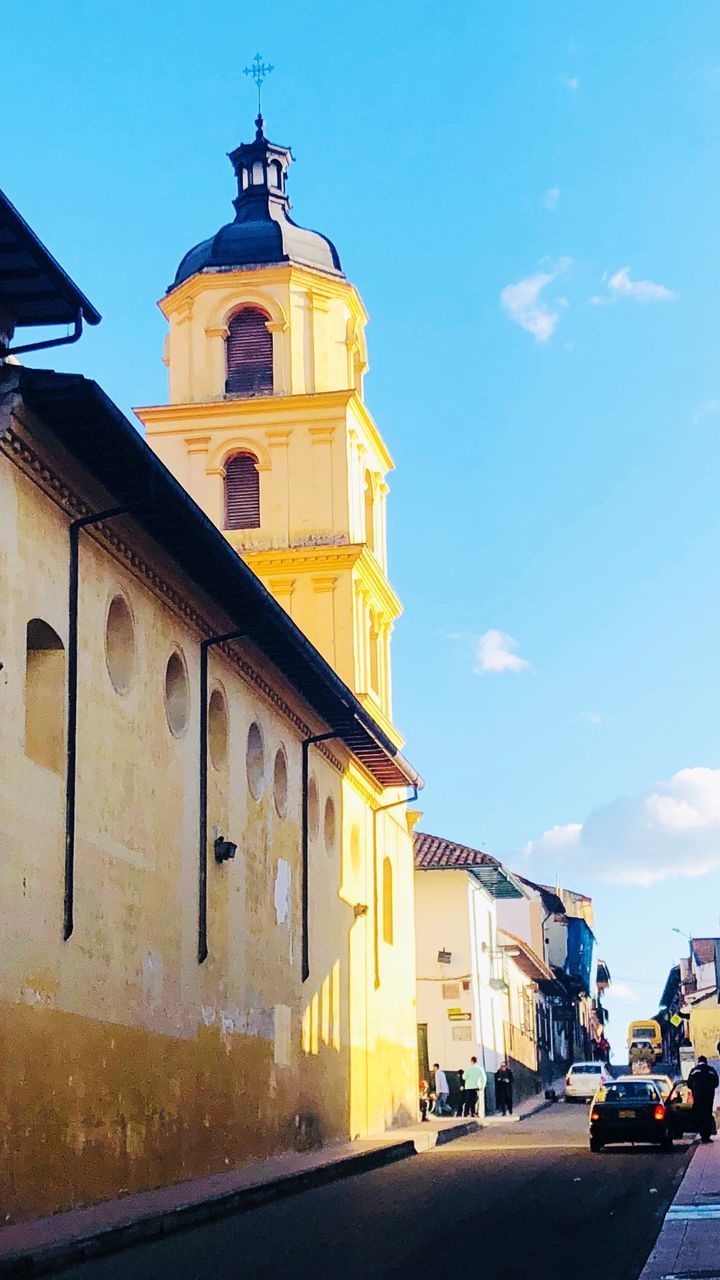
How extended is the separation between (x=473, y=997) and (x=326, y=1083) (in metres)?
18.4

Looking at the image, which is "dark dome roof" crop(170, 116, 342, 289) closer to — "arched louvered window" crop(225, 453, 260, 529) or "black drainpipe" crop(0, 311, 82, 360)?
"arched louvered window" crop(225, 453, 260, 529)

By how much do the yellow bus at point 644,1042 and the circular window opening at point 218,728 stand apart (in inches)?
2580

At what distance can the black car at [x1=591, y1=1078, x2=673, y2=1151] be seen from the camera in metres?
26.3

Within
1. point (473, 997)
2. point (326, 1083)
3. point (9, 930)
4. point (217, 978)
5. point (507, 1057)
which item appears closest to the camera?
point (9, 930)

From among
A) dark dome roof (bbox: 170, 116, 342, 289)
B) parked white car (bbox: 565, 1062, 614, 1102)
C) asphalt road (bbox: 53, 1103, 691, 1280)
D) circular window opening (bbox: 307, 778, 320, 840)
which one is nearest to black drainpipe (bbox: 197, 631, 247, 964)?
asphalt road (bbox: 53, 1103, 691, 1280)

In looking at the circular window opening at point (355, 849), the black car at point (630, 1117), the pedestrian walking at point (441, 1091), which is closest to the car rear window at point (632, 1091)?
the black car at point (630, 1117)

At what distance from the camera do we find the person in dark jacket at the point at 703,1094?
2791 centimetres

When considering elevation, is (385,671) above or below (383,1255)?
above

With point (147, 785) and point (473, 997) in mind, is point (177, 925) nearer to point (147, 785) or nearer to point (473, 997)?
point (147, 785)

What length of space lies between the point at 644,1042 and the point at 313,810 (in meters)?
66.2

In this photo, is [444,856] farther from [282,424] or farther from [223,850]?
[223,850]

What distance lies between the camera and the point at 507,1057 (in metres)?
52.6

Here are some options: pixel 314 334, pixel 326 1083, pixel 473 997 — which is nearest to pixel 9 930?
pixel 326 1083

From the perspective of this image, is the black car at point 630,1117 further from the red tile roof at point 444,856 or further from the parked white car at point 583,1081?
the parked white car at point 583,1081
